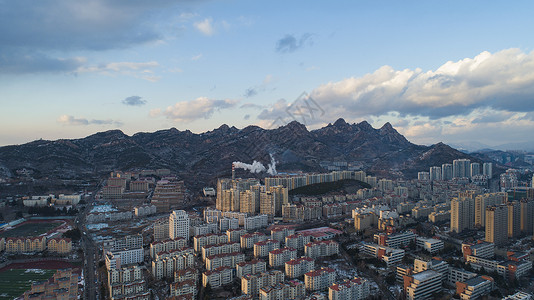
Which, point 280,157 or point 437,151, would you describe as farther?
point 437,151

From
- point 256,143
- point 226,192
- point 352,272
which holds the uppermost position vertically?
point 256,143

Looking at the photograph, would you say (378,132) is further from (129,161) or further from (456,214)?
(456,214)

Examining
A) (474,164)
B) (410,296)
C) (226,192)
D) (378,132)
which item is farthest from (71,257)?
(378,132)

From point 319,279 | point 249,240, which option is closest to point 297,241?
point 249,240


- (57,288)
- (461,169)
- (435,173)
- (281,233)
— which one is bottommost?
(281,233)

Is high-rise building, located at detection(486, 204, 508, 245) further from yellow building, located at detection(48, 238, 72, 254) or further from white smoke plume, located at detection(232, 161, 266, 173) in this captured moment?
white smoke plume, located at detection(232, 161, 266, 173)

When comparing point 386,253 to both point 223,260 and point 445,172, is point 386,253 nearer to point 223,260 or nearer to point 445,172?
point 223,260
